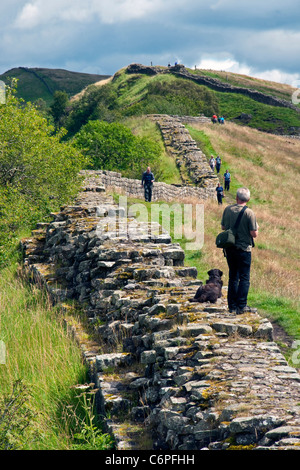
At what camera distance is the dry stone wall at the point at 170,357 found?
5.52 meters

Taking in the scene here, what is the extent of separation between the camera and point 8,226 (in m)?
18.5

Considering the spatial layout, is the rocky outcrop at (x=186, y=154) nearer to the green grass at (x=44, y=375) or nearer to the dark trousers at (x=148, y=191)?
the dark trousers at (x=148, y=191)

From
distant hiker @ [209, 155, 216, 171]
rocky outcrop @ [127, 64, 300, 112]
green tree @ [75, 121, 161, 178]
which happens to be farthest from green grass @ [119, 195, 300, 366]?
rocky outcrop @ [127, 64, 300, 112]

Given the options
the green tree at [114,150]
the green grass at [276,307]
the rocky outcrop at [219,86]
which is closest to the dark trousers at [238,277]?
the green grass at [276,307]

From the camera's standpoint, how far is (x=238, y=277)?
352 inches

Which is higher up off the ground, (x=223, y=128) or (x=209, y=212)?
(x=223, y=128)

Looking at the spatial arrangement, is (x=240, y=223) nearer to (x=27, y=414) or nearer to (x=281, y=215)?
(x=27, y=414)

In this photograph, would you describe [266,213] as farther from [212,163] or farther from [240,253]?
[240,253]

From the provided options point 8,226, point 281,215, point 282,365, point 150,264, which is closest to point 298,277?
point 150,264

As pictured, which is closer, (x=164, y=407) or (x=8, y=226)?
(x=164, y=407)

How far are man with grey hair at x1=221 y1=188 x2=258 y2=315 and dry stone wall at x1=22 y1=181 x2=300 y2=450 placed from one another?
0.27m

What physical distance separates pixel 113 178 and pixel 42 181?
870cm

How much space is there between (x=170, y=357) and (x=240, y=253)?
236cm
